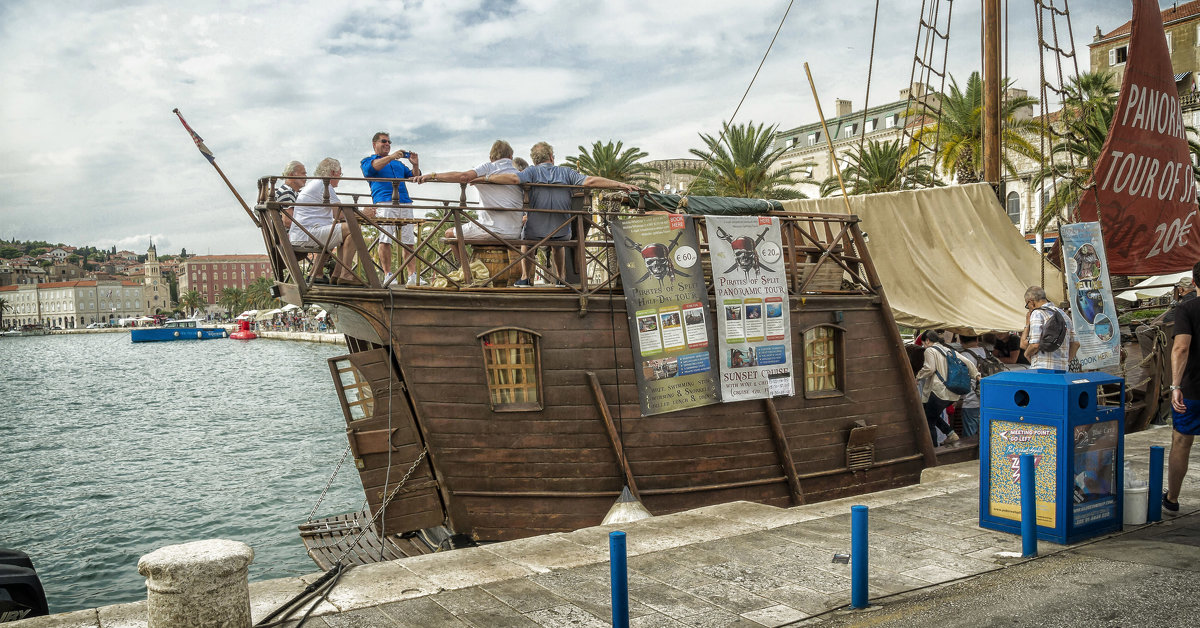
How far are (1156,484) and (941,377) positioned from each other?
17.2 ft

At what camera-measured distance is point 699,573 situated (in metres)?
6.26

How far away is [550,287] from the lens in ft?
32.0

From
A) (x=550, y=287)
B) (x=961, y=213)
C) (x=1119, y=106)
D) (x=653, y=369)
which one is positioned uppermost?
(x=1119, y=106)

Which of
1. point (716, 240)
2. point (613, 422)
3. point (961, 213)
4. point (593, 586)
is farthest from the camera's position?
point (961, 213)

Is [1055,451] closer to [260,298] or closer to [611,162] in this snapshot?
[611,162]

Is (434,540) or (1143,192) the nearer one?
(434,540)

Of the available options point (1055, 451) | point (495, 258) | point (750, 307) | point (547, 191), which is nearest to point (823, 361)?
point (750, 307)

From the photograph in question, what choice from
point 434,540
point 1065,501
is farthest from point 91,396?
point 1065,501

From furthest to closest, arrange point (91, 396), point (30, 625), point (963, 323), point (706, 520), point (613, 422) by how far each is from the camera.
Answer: point (91, 396) → point (963, 323) → point (613, 422) → point (706, 520) → point (30, 625)

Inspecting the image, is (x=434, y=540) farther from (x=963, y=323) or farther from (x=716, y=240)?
(x=963, y=323)

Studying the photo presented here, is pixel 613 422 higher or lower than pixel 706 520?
higher

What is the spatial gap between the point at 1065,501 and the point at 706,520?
301cm

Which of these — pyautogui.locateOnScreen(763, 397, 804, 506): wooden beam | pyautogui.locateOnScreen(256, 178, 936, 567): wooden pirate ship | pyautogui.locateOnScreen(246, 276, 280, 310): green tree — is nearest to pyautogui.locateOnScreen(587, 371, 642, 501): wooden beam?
pyautogui.locateOnScreen(256, 178, 936, 567): wooden pirate ship

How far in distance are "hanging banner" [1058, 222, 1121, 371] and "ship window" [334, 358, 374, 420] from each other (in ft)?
34.2
